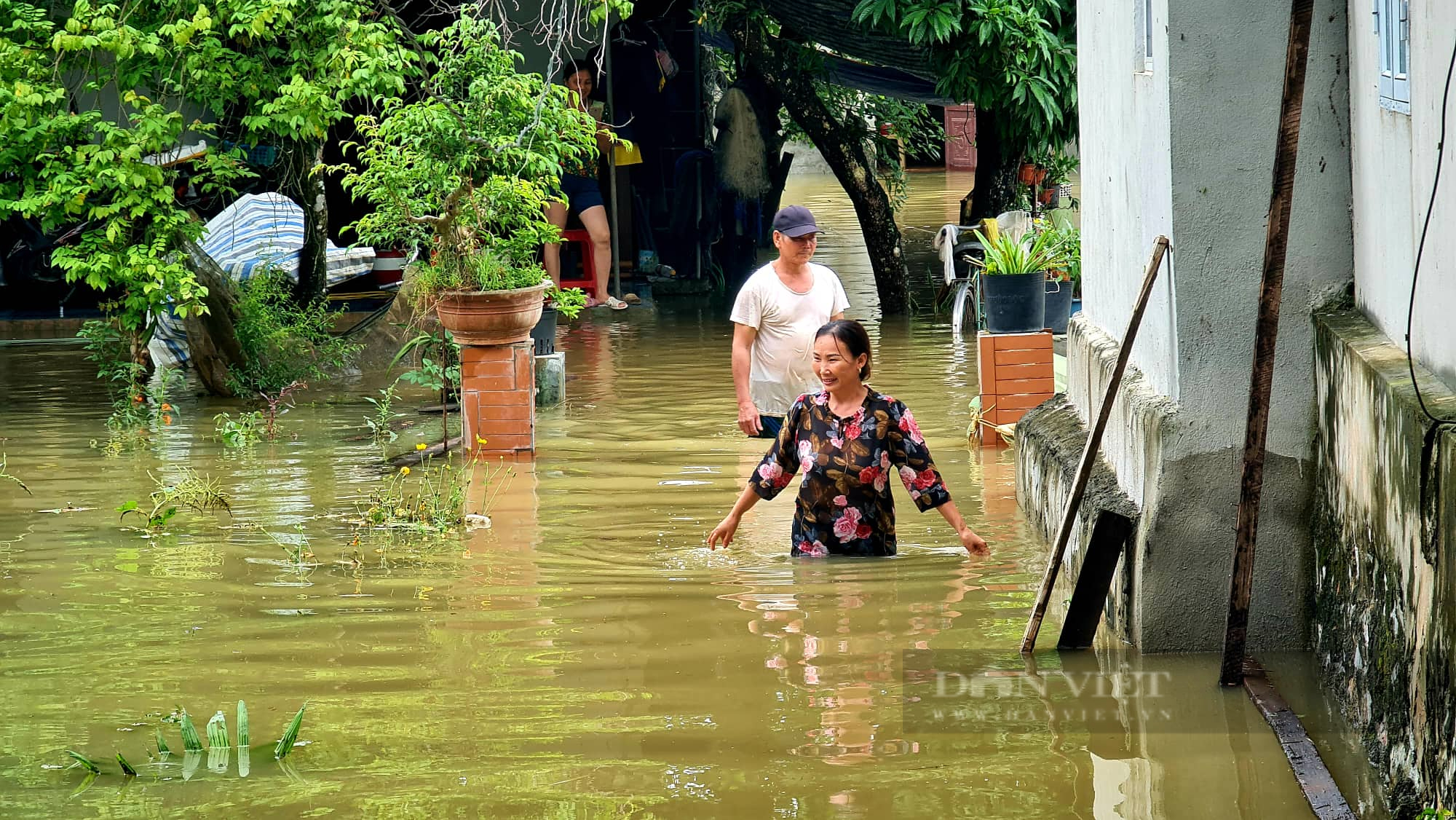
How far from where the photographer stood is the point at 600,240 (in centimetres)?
1512

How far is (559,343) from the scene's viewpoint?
1395 centimetres

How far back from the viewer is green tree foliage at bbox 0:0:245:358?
1008 centimetres

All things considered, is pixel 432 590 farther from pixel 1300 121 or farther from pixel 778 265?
pixel 1300 121

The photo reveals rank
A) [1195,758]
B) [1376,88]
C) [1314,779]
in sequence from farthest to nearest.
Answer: [1376,88], [1195,758], [1314,779]

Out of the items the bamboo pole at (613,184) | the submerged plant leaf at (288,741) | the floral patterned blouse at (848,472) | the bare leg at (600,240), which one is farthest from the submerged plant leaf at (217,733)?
the bamboo pole at (613,184)

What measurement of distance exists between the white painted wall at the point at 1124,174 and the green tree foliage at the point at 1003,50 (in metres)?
5.18

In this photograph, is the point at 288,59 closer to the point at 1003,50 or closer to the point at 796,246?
the point at 796,246

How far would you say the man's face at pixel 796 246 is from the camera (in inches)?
307

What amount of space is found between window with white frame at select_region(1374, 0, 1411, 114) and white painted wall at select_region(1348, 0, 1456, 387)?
45mm

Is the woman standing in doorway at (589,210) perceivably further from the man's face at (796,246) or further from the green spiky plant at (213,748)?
the green spiky plant at (213,748)

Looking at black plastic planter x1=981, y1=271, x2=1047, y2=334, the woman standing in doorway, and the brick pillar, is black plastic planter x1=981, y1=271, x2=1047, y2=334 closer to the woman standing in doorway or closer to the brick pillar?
the brick pillar

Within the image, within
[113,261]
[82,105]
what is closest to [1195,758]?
[113,261]

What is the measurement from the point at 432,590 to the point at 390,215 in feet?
12.8

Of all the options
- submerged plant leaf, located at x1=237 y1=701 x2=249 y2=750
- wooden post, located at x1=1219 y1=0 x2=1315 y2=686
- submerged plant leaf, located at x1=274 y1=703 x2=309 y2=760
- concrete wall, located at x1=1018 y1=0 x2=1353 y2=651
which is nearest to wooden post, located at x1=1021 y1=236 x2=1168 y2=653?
concrete wall, located at x1=1018 y1=0 x2=1353 y2=651
